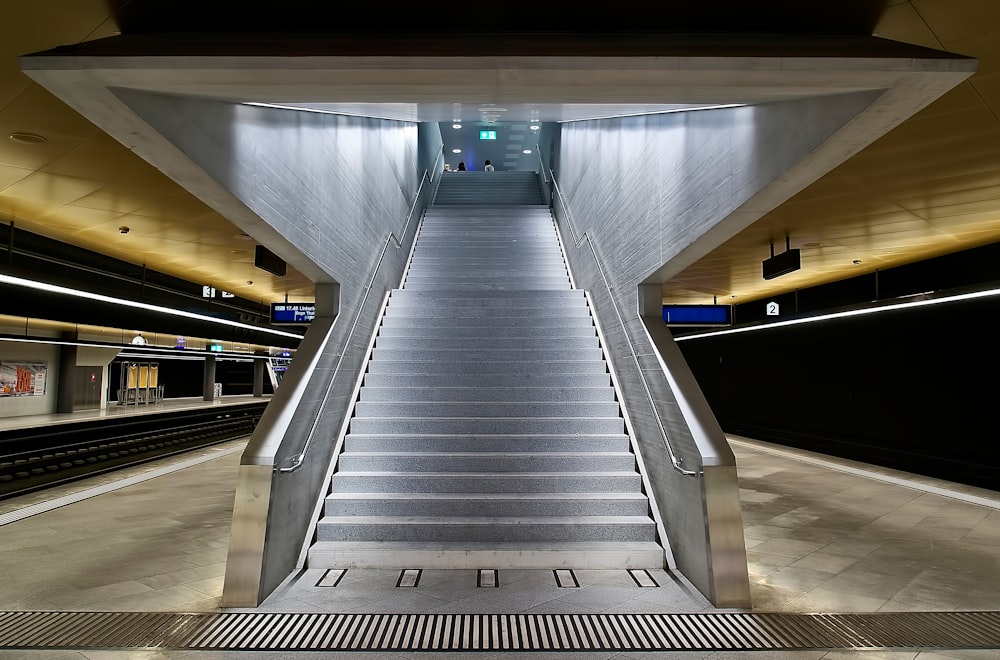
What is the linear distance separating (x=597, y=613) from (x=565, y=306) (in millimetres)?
4865

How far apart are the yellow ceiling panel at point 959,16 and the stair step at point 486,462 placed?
12.3ft

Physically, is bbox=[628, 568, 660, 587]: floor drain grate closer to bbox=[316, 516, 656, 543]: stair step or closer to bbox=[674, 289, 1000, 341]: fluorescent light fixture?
bbox=[316, 516, 656, 543]: stair step

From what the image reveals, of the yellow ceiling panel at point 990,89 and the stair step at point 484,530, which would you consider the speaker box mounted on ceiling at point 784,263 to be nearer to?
the yellow ceiling panel at point 990,89

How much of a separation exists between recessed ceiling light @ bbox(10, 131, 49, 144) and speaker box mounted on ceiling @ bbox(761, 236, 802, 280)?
6.36m

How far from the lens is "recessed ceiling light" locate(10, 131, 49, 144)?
3410 mm

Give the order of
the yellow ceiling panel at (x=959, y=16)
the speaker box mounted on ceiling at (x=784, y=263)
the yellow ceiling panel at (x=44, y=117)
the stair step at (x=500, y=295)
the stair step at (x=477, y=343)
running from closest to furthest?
the yellow ceiling panel at (x=959, y=16), the yellow ceiling panel at (x=44, y=117), the speaker box mounted on ceiling at (x=784, y=263), the stair step at (x=477, y=343), the stair step at (x=500, y=295)

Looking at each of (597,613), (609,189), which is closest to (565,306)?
(609,189)

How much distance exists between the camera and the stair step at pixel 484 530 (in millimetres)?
4309

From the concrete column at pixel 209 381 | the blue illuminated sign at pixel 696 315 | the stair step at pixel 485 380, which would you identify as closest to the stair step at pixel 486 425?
the stair step at pixel 485 380

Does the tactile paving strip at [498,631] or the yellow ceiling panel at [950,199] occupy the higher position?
the yellow ceiling panel at [950,199]

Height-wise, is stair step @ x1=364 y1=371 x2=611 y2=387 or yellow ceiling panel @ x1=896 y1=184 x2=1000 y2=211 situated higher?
yellow ceiling panel @ x1=896 y1=184 x2=1000 y2=211

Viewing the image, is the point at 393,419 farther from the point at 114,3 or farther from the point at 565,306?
the point at 114,3

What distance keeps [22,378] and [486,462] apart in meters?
15.2

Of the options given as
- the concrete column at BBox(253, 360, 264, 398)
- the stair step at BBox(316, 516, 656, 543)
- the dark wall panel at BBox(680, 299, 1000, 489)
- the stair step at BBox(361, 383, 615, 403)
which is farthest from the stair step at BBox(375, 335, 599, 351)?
the concrete column at BBox(253, 360, 264, 398)
